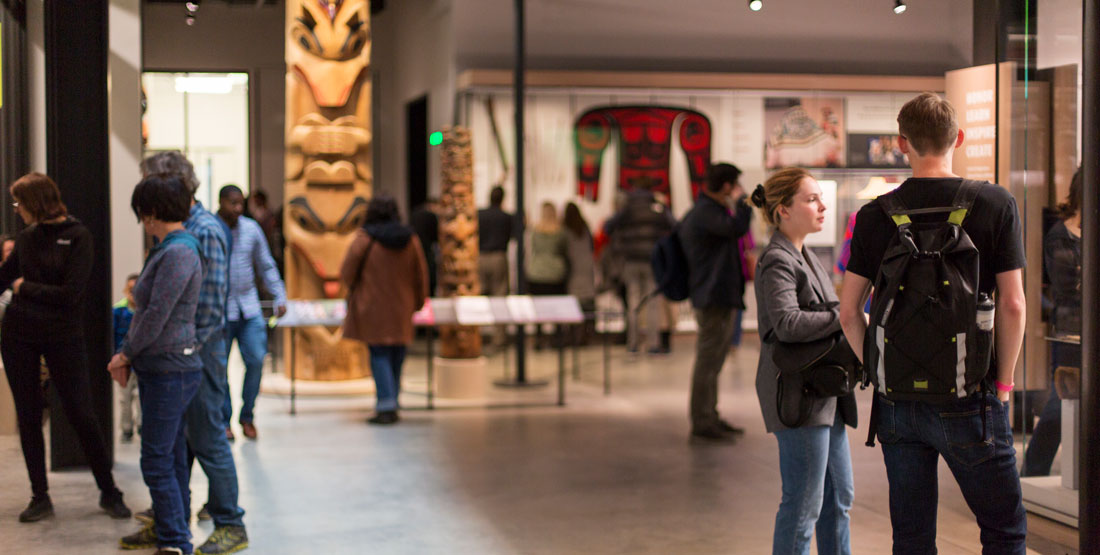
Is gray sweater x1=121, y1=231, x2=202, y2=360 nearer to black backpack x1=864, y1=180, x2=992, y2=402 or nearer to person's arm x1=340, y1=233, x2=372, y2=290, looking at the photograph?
black backpack x1=864, y1=180, x2=992, y2=402

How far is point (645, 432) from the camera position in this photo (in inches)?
284

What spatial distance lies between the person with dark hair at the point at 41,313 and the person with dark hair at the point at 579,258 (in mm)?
6685

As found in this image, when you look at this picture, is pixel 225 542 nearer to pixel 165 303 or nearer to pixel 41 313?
pixel 165 303

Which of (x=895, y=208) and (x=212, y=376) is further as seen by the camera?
(x=212, y=376)

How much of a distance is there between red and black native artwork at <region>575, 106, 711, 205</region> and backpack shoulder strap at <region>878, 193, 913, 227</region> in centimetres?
909

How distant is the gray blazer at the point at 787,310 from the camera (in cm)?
343

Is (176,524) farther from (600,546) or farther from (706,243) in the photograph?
(706,243)

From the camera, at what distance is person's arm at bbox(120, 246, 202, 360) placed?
4.11 meters

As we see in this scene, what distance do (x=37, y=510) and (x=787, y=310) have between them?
3.48m

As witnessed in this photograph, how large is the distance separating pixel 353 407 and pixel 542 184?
4.30 m

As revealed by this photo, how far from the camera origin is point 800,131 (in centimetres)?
1077


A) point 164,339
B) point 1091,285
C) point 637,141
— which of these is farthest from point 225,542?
point 637,141

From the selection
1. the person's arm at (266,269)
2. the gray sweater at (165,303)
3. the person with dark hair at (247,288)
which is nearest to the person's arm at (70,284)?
the gray sweater at (165,303)

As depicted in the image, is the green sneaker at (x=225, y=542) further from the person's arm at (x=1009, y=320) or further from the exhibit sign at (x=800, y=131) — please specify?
the exhibit sign at (x=800, y=131)
